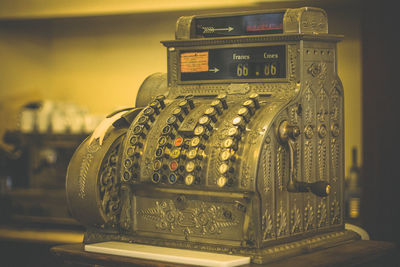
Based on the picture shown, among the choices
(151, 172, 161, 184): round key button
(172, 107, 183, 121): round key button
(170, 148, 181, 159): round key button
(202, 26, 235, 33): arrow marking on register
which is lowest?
(151, 172, 161, 184): round key button

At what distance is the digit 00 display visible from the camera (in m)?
2.87

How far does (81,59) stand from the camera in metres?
6.62

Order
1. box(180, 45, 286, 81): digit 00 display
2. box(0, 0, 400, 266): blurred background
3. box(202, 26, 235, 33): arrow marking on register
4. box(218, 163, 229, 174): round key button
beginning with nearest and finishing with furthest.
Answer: box(218, 163, 229, 174): round key button, box(180, 45, 286, 81): digit 00 display, box(202, 26, 235, 33): arrow marking on register, box(0, 0, 400, 266): blurred background

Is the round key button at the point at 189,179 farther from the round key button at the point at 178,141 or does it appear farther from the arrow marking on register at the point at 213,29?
the arrow marking on register at the point at 213,29

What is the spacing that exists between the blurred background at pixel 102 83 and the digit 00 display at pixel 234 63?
1.98 meters

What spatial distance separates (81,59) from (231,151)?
419 centimetres

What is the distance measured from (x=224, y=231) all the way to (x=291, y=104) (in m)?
0.55

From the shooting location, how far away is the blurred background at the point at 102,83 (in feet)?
15.6

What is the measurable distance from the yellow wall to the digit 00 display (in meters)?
2.97

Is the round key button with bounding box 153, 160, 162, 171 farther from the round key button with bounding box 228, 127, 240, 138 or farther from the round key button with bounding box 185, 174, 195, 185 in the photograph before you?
the round key button with bounding box 228, 127, 240, 138

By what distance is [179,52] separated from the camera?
311 centimetres

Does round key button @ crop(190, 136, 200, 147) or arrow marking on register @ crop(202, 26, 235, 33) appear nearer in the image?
round key button @ crop(190, 136, 200, 147)

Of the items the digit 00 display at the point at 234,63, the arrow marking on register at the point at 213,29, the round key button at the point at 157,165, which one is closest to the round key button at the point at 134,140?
the round key button at the point at 157,165

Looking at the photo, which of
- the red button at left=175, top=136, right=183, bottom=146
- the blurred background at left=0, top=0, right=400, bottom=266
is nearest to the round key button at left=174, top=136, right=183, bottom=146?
the red button at left=175, top=136, right=183, bottom=146
